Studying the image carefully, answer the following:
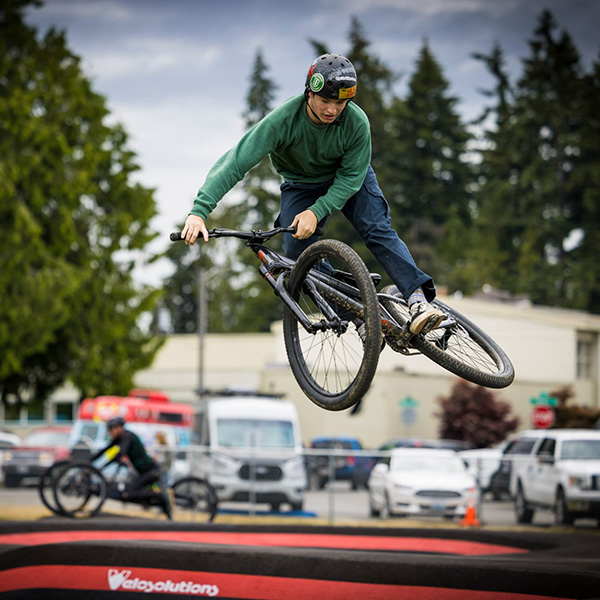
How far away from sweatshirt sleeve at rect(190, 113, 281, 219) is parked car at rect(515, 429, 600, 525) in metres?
13.7

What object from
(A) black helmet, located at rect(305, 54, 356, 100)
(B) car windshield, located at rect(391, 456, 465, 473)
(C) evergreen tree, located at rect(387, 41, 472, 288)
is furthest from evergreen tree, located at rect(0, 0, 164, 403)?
(C) evergreen tree, located at rect(387, 41, 472, 288)

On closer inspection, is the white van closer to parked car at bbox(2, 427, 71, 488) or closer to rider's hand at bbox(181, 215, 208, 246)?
parked car at bbox(2, 427, 71, 488)

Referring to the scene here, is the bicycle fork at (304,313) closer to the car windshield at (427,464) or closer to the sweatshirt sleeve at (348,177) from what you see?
the sweatshirt sleeve at (348,177)

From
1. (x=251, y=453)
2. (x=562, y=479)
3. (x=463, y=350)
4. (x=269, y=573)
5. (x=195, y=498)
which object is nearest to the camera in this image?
(x=463, y=350)

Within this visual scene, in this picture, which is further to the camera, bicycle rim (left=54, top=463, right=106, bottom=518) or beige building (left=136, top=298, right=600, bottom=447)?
beige building (left=136, top=298, right=600, bottom=447)

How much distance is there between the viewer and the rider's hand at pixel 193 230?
230 inches

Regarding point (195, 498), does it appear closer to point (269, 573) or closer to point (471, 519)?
point (471, 519)

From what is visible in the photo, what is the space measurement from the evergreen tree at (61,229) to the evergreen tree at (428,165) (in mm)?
27872

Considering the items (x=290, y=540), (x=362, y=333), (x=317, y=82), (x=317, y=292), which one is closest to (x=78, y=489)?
(x=290, y=540)

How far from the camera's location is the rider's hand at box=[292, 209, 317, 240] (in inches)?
242

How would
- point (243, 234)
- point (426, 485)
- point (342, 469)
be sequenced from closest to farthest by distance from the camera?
1. point (243, 234)
2. point (426, 485)
3. point (342, 469)

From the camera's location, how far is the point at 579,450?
18891 millimetres

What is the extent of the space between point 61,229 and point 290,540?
23068 mm

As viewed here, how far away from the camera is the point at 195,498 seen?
16.0m
